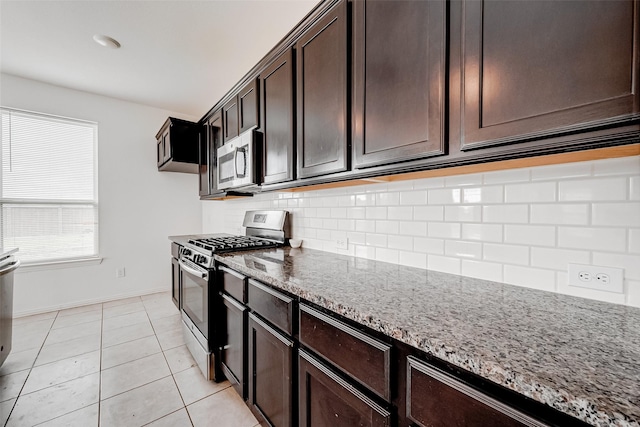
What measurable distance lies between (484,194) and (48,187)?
440cm

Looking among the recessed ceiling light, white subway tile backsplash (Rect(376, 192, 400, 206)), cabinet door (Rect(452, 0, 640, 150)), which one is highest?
the recessed ceiling light

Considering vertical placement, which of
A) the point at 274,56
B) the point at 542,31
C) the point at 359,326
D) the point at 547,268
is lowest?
the point at 359,326

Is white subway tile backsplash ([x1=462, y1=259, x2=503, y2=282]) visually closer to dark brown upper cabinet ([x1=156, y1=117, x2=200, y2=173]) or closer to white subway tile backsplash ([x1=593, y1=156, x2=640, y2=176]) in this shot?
white subway tile backsplash ([x1=593, y1=156, x2=640, y2=176])

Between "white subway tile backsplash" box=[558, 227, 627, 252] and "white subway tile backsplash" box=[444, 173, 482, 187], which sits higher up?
"white subway tile backsplash" box=[444, 173, 482, 187]

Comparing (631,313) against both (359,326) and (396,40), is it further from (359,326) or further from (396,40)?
(396,40)

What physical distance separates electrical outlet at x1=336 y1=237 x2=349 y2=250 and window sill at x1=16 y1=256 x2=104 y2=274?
3402 mm

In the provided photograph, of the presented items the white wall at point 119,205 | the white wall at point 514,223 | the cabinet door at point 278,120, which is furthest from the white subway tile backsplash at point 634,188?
the white wall at point 119,205

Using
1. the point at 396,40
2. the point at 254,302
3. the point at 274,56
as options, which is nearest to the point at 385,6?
the point at 396,40

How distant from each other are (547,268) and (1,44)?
4252mm

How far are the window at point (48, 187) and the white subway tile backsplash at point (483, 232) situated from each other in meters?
4.19

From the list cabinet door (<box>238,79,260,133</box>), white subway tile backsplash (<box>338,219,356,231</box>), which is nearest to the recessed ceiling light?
cabinet door (<box>238,79,260,133</box>)

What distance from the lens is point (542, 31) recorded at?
0.72m

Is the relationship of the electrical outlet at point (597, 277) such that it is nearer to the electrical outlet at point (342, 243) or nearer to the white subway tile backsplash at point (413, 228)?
the white subway tile backsplash at point (413, 228)

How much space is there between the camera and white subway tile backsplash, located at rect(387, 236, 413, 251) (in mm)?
1408
